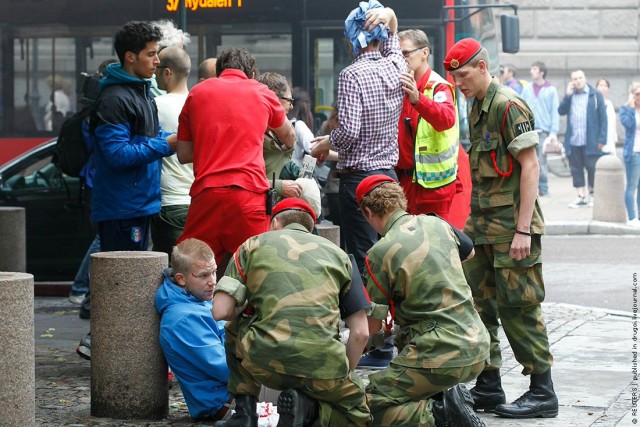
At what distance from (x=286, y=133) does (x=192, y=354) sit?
1.54 meters

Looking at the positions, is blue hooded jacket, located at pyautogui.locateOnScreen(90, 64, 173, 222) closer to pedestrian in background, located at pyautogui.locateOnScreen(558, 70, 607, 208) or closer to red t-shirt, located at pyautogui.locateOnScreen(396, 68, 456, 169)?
red t-shirt, located at pyautogui.locateOnScreen(396, 68, 456, 169)

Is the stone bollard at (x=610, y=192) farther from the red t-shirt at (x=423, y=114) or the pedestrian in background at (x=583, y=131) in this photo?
the red t-shirt at (x=423, y=114)

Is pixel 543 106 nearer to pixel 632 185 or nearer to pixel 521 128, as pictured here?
pixel 632 185

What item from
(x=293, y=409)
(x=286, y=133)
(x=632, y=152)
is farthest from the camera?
(x=632, y=152)

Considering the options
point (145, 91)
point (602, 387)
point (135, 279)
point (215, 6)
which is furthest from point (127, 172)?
point (215, 6)

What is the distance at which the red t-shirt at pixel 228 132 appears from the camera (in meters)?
6.93

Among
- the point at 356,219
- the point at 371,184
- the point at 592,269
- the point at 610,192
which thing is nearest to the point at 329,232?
the point at 356,219

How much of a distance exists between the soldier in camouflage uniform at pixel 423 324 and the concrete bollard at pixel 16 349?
1.51 metres

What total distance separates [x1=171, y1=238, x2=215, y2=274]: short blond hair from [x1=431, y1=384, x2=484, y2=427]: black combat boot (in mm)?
1408

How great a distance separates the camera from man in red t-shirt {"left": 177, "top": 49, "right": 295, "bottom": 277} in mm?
6922

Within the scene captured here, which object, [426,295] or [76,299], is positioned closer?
[426,295]

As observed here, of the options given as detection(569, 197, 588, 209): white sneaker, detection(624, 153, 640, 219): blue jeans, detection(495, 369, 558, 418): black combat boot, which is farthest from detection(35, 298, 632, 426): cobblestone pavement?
detection(569, 197, 588, 209): white sneaker

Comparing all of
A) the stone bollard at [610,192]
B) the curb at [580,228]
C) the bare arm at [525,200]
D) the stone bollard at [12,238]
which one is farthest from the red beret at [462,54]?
the stone bollard at [610,192]

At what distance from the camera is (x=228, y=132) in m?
6.97
